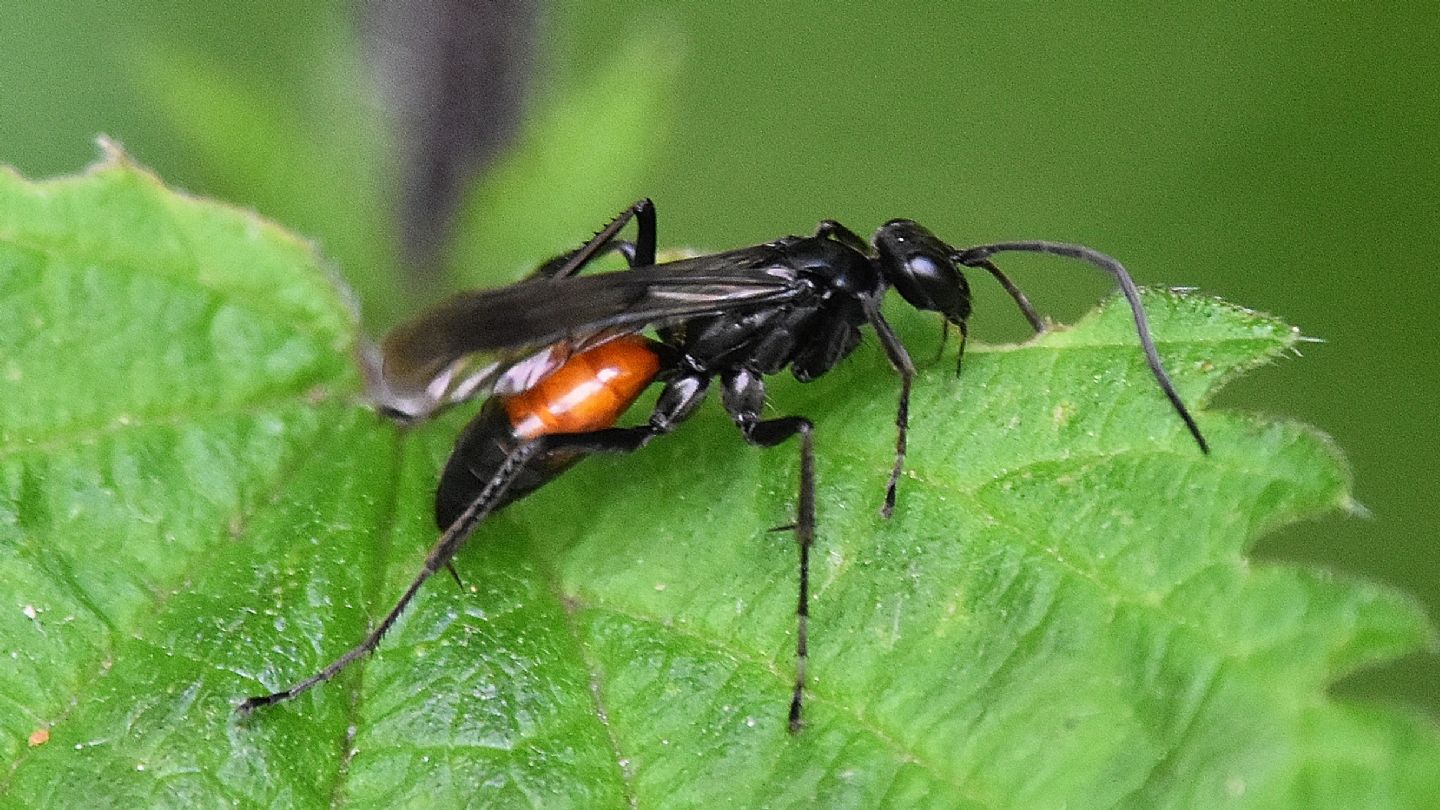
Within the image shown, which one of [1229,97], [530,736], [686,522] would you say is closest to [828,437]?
[686,522]

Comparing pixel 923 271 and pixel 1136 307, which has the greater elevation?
pixel 923 271

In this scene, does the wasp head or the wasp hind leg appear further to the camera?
the wasp hind leg

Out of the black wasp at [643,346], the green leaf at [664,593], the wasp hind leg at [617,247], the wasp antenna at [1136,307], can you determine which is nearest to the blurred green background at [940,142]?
the wasp hind leg at [617,247]

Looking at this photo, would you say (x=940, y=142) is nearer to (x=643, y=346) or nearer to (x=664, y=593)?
(x=643, y=346)

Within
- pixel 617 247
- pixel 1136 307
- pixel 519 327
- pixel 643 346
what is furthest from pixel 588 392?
pixel 1136 307

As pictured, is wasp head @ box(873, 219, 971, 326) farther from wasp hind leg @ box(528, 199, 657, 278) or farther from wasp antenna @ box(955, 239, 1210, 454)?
wasp hind leg @ box(528, 199, 657, 278)

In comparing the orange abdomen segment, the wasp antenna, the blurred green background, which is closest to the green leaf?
the wasp antenna
